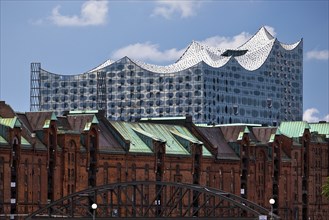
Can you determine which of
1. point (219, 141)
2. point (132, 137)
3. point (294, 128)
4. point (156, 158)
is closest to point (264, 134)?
point (219, 141)

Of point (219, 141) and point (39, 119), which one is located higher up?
point (39, 119)

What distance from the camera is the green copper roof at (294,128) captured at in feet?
639

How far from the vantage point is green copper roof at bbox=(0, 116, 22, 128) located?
14198cm

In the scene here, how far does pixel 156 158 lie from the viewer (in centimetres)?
16275

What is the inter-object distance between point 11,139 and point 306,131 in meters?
62.1

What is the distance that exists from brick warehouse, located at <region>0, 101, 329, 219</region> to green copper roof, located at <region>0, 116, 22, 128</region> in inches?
6.7

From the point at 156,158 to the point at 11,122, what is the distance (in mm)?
24831

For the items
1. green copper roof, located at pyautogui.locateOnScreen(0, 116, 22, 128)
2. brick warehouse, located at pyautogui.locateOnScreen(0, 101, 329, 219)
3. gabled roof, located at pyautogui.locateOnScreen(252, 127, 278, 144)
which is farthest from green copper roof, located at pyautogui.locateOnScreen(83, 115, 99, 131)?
gabled roof, located at pyautogui.locateOnScreen(252, 127, 278, 144)

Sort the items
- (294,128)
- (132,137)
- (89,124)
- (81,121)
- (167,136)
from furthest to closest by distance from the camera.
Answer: (294,128), (167,136), (132,137), (81,121), (89,124)

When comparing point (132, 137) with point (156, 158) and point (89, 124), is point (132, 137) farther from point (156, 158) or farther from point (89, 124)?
point (89, 124)

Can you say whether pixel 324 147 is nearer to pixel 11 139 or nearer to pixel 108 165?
pixel 108 165

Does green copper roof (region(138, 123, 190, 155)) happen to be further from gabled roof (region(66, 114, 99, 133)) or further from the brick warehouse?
gabled roof (region(66, 114, 99, 133))

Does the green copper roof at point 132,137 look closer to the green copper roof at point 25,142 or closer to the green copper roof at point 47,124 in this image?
the green copper roof at point 47,124

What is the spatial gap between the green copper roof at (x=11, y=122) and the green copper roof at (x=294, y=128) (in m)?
60.3
